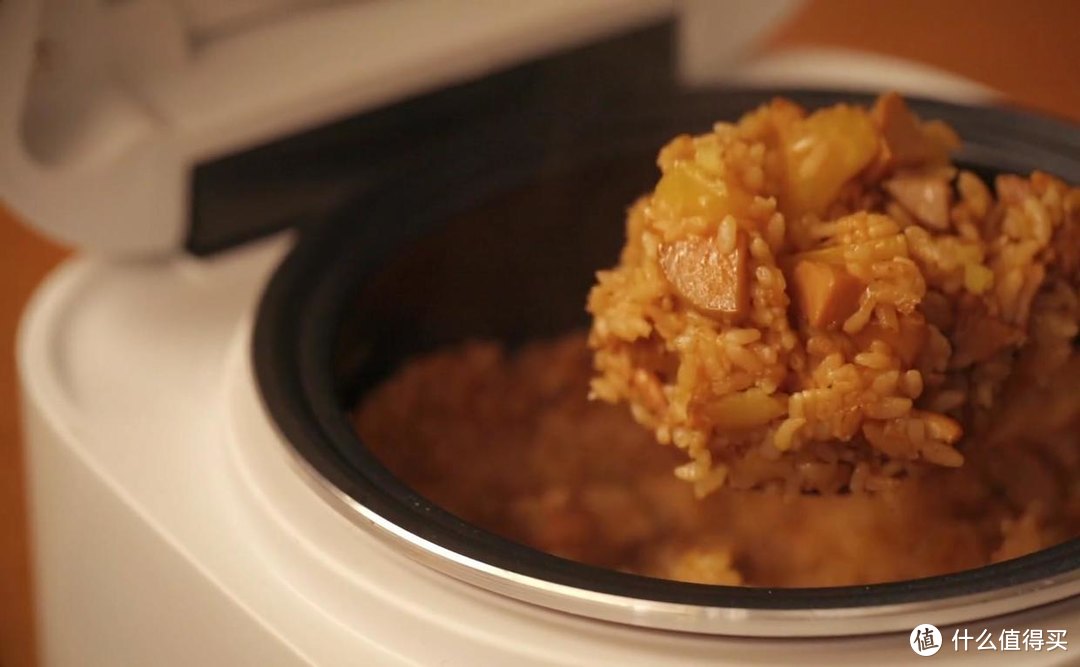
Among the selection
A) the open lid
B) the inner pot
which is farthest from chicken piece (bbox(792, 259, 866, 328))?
the open lid

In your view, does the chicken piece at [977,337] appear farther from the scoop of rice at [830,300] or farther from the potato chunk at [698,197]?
the potato chunk at [698,197]

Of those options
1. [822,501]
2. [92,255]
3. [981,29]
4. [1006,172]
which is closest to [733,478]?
[822,501]

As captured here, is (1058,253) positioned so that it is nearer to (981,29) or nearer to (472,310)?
(472,310)

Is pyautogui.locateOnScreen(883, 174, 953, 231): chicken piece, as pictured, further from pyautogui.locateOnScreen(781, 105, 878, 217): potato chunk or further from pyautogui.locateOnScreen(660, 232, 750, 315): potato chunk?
pyautogui.locateOnScreen(660, 232, 750, 315): potato chunk

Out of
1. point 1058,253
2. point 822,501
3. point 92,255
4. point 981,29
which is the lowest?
point 92,255

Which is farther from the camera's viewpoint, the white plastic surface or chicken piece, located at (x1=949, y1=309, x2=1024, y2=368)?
the white plastic surface

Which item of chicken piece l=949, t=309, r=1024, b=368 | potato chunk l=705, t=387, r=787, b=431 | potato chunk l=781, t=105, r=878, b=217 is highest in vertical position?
potato chunk l=781, t=105, r=878, b=217

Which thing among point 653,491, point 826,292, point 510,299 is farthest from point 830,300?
point 510,299
